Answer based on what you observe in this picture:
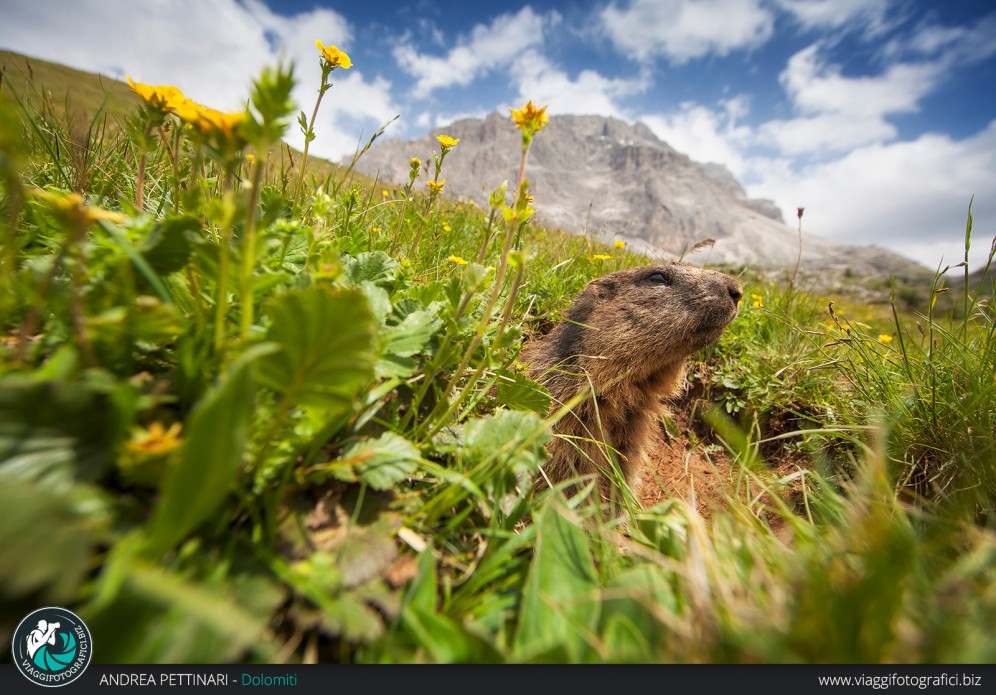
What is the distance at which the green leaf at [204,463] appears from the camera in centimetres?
79

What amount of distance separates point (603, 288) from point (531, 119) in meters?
2.85

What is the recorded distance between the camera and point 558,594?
3.70 ft

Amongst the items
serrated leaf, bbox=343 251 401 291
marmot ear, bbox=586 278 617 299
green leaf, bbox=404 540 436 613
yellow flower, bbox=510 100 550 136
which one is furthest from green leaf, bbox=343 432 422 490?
marmot ear, bbox=586 278 617 299

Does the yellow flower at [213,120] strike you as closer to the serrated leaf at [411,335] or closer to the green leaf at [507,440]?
the serrated leaf at [411,335]

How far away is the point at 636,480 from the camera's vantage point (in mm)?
3709

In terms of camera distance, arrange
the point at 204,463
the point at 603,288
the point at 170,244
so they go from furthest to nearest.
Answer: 1. the point at 603,288
2. the point at 170,244
3. the point at 204,463

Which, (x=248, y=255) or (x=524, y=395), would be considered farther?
(x=524, y=395)

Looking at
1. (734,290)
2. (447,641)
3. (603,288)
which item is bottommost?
(447,641)

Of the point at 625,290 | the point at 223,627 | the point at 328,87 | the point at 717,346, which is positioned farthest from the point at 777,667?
the point at 717,346

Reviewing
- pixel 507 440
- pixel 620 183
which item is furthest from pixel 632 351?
pixel 620 183

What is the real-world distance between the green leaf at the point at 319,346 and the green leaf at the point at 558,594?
0.66 meters

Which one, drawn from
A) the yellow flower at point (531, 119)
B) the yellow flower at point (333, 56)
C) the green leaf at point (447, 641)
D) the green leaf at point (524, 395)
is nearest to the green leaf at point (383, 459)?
the green leaf at point (447, 641)

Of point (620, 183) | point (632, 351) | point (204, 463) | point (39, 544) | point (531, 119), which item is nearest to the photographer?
point (39, 544)

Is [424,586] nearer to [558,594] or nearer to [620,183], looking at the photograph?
[558,594]
